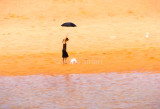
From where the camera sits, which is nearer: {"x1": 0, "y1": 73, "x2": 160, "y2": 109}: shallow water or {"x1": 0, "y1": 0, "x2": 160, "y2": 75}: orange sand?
{"x1": 0, "y1": 73, "x2": 160, "y2": 109}: shallow water

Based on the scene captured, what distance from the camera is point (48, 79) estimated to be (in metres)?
13.6

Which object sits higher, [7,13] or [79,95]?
[7,13]

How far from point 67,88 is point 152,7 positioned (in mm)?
47133

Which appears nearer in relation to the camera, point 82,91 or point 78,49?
point 82,91

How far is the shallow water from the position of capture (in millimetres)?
9688

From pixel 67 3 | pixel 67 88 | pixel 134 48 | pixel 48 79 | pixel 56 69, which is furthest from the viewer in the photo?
pixel 67 3

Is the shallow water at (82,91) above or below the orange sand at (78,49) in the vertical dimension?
below

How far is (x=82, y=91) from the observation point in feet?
36.9

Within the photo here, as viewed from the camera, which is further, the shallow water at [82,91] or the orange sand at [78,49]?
the orange sand at [78,49]

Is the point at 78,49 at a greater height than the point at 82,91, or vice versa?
the point at 78,49

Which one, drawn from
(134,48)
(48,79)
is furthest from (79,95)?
(134,48)

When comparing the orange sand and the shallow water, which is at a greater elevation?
the orange sand

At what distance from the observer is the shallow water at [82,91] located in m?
9.69

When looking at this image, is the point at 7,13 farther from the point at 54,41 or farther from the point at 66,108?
the point at 66,108
